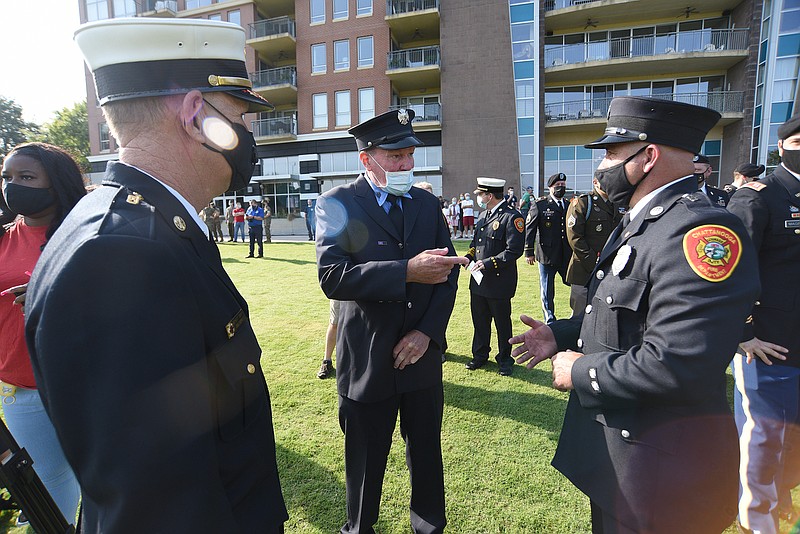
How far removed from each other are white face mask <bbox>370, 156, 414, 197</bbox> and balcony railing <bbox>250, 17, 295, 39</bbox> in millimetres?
29921

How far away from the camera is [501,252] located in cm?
562

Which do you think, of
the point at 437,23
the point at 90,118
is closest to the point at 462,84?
the point at 437,23

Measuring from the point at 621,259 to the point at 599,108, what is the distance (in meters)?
24.8

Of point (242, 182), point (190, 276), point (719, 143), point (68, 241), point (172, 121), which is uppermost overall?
point (719, 143)

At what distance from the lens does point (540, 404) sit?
433 centimetres

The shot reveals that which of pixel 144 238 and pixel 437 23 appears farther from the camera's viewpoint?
pixel 437 23

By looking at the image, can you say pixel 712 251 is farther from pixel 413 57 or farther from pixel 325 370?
pixel 413 57

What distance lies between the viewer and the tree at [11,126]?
41219 mm

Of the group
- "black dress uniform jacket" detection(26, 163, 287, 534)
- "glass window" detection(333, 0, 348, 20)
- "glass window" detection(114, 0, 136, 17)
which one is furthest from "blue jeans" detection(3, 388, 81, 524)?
"glass window" detection(114, 0, 136, 17)

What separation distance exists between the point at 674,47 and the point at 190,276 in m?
27.4

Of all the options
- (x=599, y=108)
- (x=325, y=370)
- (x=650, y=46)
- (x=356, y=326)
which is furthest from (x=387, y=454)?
(x=650, y=46)

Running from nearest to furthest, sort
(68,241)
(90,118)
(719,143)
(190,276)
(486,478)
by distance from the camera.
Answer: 1. (68,241)
2. (190,276)
3. (486,478)
4. (719,143)
5. (90,118)

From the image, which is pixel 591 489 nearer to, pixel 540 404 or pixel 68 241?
pixel 68 241

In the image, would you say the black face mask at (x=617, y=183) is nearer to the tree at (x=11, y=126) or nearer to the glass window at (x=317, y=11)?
the glass window at (x=317, y=11)
